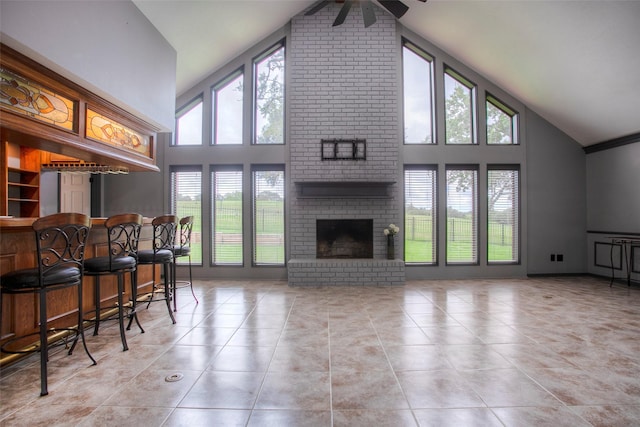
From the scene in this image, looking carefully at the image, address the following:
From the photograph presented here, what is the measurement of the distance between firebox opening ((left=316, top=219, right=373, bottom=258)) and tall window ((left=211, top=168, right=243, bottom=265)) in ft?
4.89

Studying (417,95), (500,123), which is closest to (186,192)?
(417,95)

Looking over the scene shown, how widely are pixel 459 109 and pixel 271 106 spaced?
11.6ft

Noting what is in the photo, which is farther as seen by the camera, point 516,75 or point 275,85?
point 275,85

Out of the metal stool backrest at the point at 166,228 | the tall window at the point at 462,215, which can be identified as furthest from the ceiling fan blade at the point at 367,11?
the metal stool backrest at the point at 166,228

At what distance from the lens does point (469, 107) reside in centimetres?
Answer: 558

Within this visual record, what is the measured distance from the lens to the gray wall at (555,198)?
551cm

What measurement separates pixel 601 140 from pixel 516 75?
1969 mm

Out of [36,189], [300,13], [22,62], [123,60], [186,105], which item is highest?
[300,13]

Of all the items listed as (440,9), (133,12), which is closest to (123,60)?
(133,12)

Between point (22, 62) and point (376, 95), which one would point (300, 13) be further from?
point (22, 62)

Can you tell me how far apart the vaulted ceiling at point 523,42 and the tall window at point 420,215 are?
208 cm

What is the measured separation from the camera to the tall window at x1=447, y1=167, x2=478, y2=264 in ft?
18.0

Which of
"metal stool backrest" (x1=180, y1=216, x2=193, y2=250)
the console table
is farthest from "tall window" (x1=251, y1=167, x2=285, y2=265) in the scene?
the console table

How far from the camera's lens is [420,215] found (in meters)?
5.50
